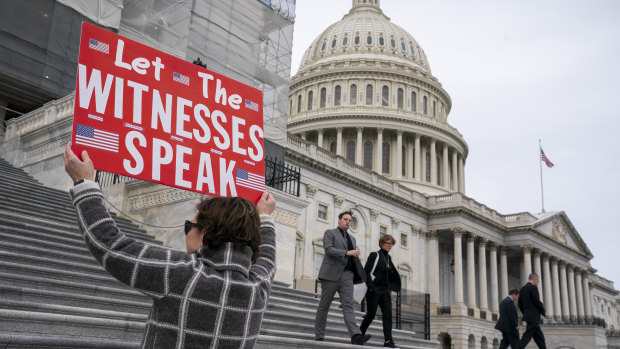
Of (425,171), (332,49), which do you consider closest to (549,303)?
(425,171)

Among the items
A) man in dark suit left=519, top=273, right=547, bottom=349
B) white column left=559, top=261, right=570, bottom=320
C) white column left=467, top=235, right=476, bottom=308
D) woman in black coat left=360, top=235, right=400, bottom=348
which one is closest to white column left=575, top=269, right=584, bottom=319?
white column left=559, top=261, right=570, bottom=320

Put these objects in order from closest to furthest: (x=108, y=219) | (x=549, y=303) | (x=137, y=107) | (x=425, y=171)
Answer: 1. (x=108, y=219)
2. (x=137, y=107)
3. (x=549, y=303)
4. (x=425, y=171)

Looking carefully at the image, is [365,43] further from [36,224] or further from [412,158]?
[36,224]

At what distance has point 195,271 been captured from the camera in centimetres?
270

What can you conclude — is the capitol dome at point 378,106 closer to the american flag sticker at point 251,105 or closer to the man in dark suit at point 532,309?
the man in dark suit at point 532,309

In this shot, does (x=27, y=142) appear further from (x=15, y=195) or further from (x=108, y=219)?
(x=108, y=219)

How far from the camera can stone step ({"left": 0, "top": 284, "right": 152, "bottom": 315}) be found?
6877 millimetres

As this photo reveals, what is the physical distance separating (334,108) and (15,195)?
2212 inches

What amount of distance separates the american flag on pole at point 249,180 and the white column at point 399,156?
5746cm

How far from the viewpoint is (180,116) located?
628cm

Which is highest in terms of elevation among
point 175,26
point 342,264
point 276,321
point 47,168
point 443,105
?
point 443,105

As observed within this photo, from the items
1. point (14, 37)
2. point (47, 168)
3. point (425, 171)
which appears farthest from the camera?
point (425, 171)

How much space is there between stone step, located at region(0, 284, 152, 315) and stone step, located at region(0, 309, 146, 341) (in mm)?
742

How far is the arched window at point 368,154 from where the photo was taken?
63875 mm
